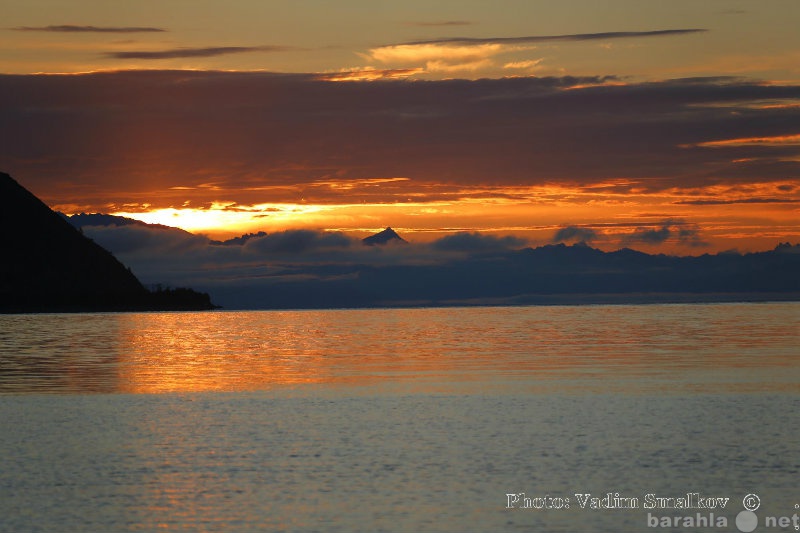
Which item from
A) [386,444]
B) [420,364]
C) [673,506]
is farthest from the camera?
[420,364]

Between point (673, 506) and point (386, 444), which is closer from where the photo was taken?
point (673, 506)

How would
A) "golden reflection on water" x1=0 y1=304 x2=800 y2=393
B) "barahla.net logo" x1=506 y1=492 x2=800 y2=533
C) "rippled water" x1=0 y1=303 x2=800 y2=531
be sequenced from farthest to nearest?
1. "golden reflection on water" x1=0 y1=304 x2=800 y2=393
2. "rippled water" x1=0 y1=303 x2=800 y2=531
3. "barahla.net logo" x1=506 y1=492 x2=800 y2=533

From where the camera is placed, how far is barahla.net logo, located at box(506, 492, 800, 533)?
26078 millimetres

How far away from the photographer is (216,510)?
90.7 ft

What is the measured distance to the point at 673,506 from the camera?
2775cm

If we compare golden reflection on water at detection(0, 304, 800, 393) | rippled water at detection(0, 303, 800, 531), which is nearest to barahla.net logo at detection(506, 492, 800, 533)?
rippled water at detection(0, 303, 800, 531)

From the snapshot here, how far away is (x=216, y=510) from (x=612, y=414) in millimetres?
21497

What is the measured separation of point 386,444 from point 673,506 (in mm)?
11994

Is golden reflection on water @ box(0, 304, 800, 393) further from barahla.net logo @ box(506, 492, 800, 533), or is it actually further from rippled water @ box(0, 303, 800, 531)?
barahla.net logo @ box(506, 492, 800, 533)

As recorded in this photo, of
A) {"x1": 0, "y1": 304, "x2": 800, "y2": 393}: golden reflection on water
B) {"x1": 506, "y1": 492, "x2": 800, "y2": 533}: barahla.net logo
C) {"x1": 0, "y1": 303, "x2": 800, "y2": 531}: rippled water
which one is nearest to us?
{"x1": 506, "y1": 492, "x2": 800, "y2": 533}: barahla.net logo

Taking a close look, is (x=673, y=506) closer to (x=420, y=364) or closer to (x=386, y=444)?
(x=386, y=444)

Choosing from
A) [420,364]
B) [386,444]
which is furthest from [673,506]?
[420,364]

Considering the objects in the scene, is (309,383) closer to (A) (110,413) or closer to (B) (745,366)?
(A) (110,413)

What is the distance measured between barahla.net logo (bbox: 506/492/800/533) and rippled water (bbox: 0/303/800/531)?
253 millimetres
